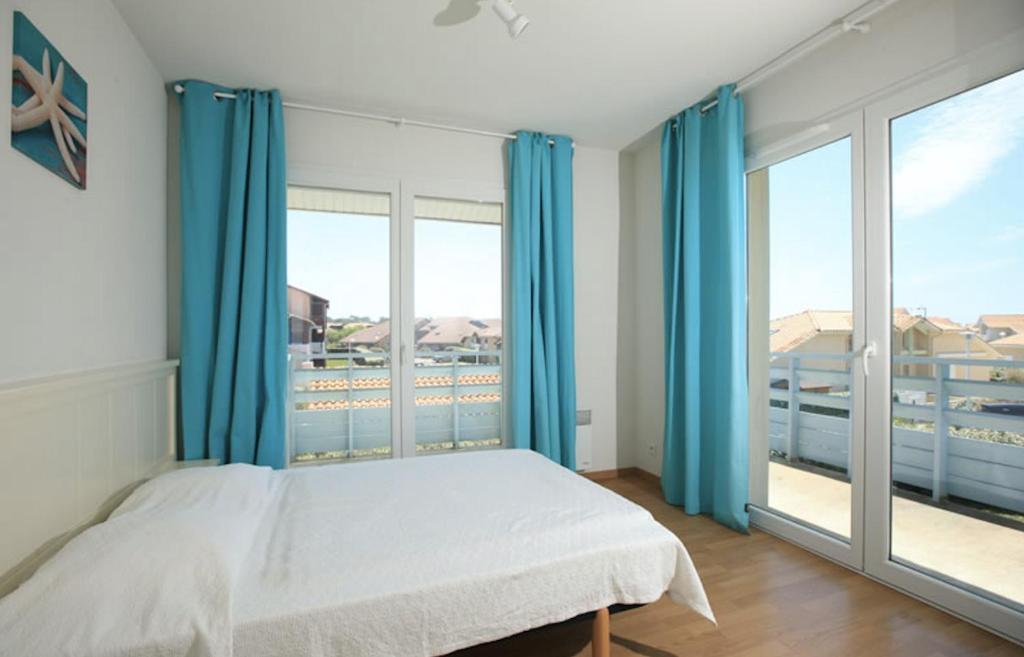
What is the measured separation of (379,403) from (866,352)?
281 centimetres

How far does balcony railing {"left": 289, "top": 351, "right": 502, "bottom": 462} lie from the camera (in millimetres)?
3059

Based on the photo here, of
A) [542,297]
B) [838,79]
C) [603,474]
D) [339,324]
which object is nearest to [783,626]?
[603,474]

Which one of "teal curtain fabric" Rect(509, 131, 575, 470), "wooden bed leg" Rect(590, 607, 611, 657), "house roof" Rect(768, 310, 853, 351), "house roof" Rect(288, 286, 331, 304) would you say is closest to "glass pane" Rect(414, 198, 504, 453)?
"teal curtain fabric" Rect(509, 131, 575, 470)

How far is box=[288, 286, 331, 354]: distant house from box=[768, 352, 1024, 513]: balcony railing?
2987mm

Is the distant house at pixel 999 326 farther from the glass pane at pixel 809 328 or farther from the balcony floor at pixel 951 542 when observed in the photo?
the balcony floor at pixel 951 542

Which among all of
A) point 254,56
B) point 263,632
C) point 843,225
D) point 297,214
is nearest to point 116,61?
point 254,56

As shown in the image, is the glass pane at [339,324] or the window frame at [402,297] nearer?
the glass pane at [339,324]

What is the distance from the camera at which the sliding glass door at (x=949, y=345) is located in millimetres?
1824

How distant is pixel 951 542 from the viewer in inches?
80.7

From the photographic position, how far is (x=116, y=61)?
82.0 inches

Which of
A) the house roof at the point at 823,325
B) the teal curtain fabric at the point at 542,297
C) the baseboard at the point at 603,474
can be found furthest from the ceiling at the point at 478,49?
the baseboard at the point at 603,474

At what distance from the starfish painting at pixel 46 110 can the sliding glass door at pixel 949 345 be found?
130 inches

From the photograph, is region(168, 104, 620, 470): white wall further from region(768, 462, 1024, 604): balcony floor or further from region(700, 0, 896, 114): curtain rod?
region(768, 462, 1024, 604): balcony floor

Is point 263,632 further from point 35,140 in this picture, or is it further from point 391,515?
point 35,140
